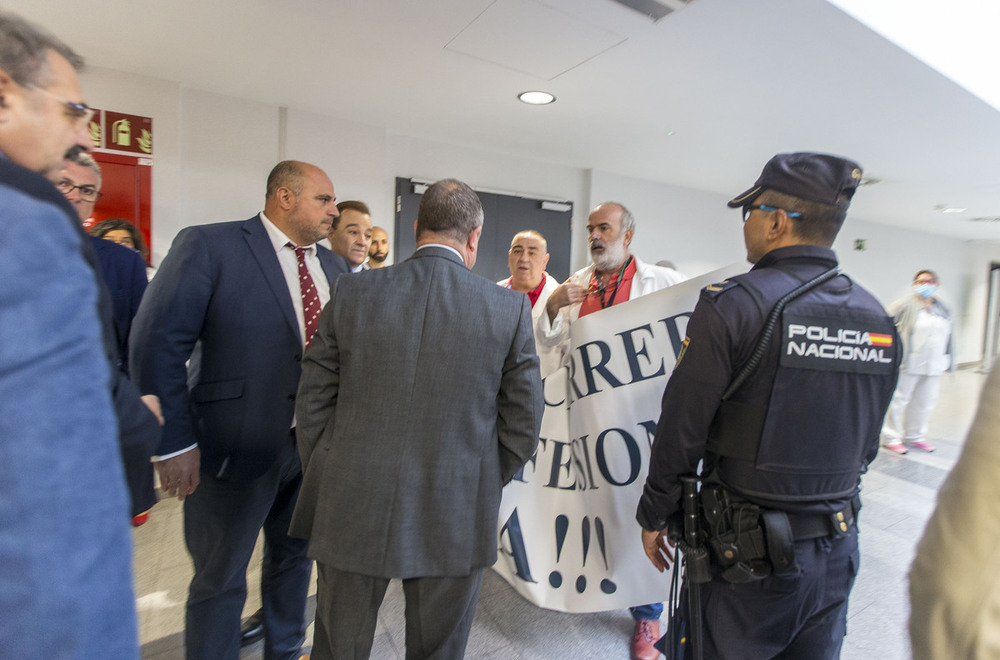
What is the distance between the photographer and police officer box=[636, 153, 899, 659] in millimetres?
1155

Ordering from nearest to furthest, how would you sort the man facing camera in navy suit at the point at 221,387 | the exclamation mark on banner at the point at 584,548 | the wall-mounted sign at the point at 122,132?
the man facing camera in navy suit at the point at 221,387 < the exclamation mark on banner at the point at 584,548 < the wall-mounted sign at the point at 122,132

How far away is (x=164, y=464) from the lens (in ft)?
4.78

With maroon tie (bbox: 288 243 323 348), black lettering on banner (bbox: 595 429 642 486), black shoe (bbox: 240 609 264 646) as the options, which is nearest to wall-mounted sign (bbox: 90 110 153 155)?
maroon tie (bbox: 288 243 323 348)

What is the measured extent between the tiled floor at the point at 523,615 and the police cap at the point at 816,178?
121 centimetres

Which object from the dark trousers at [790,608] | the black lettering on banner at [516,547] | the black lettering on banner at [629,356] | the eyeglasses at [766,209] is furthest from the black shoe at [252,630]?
the eyeglasses at [766,209]

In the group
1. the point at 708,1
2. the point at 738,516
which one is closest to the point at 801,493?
the point at 738,516

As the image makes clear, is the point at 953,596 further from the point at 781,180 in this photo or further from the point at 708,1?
the point at 708,1

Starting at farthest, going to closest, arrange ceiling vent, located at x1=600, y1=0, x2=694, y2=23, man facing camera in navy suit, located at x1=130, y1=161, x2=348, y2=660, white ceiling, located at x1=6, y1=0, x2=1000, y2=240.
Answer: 1. white ceiling, located at x1=6, y1=0, x2=1000, y2=240
2. ceiling vent, located at x1=600, y1=0, x2=694, y2=23
3. man facing camera in navy suit, located at x1=130, y1=161, x2=348, y2=660

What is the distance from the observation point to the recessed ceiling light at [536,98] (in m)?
3.93

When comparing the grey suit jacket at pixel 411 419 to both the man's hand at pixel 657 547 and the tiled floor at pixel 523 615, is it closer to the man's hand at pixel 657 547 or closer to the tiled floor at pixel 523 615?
the man's hand at pixel 657 547

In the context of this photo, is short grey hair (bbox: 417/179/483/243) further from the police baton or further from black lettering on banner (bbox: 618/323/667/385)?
the police baton

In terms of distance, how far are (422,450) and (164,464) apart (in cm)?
81

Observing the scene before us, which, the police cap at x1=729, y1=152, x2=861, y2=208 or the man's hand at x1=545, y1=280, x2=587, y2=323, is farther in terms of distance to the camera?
the man's hand at x1=545, y1=280, x2=587, y2=323

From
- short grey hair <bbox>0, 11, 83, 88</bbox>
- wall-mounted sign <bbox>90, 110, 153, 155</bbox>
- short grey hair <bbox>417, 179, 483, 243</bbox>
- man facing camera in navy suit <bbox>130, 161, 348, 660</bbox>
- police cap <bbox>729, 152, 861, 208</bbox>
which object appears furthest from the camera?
wall-mounted sign <bbox>90, 110, 153, 155</bbox>
